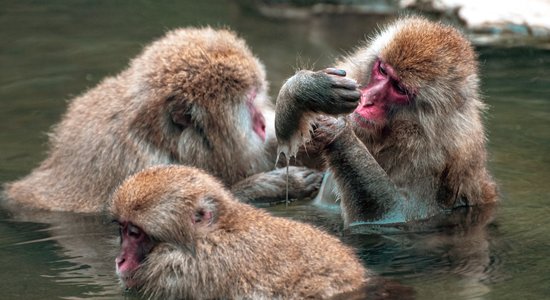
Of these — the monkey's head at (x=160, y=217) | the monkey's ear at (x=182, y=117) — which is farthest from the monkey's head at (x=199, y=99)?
the monkey's head at (x=160, y=217)

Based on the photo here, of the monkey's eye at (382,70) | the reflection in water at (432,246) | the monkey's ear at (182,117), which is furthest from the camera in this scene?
the monkey's ear at (182,117)

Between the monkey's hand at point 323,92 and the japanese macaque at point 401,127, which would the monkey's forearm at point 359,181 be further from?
the monkey's hand at point 323,92

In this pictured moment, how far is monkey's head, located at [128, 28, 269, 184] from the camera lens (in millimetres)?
9117

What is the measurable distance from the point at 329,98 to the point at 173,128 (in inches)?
69.3

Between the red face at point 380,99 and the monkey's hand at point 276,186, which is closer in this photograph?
the red face at point 380,99

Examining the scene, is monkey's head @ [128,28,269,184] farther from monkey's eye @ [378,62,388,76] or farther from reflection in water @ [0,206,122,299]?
monkey's eye @ [378,62,388,76]

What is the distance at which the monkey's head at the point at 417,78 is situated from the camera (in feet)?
27.6

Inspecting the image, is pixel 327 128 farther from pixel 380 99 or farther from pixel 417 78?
pixel 417 78

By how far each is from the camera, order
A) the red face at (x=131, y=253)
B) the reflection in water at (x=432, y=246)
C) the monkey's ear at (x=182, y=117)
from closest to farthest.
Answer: the red face at (x=131, y=253)
the reflection in water at (x=432, y=246)
the monkey's ear at (x=182, y=117)

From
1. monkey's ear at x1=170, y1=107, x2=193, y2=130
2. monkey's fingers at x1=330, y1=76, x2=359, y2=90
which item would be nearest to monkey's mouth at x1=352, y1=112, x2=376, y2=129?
monkey's fingers at x1=330, y1=76, x2=359, y2=90

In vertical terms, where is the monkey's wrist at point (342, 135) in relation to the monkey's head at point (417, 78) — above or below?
below

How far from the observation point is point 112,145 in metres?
9.36

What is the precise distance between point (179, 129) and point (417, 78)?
1.96m

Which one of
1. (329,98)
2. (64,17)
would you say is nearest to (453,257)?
(329,98)
